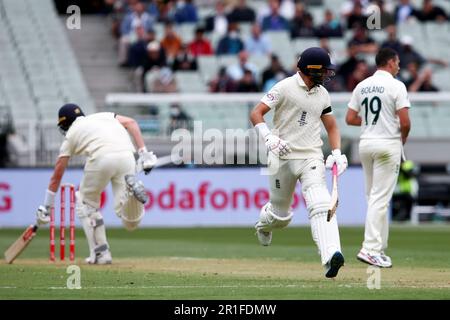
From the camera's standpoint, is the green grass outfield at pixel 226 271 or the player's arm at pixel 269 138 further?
the player's arm at pixel 269 138

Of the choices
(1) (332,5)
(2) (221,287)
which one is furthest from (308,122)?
(1) (332,5)

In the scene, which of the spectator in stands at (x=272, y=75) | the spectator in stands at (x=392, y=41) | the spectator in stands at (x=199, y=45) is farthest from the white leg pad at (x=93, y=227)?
the spectator in stands at (x=392, y=41)

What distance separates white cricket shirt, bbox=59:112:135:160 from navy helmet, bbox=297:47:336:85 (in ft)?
12.4

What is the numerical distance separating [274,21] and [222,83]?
3.74 meters

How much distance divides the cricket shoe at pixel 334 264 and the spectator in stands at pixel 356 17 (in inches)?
750

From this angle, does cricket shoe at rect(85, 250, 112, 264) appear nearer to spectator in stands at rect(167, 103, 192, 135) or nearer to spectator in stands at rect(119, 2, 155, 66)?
spectator in stands at rect(167, 103, 192, 135)

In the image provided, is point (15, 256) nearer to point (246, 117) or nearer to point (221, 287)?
point (221, 287)

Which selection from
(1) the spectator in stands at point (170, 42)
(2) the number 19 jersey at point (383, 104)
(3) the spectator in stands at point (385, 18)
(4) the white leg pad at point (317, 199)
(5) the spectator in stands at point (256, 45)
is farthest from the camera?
(3) the spectator in stands at point (385, 18)

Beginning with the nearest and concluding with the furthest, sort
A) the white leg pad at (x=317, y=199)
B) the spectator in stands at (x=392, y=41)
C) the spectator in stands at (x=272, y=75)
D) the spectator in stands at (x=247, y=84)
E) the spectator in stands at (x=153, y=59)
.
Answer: the white leg pad at (x=317, y=199) < the spectator in stands at (x=247, y=84) < the spectator in stands at (x=272, y=75) < the spectator in stands at (x=153, y=59) < the spectator in stands at (x=392, y=41)

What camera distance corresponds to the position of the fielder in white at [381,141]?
49.2ft

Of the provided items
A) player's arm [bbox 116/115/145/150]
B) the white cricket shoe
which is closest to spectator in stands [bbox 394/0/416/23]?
player's arm [bbox 116/115/145/150]

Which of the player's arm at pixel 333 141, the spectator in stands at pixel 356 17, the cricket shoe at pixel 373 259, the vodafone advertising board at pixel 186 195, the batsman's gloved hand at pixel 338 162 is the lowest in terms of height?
the vodafone advertising board at pixel 186 195

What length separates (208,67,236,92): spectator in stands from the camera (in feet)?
93.3

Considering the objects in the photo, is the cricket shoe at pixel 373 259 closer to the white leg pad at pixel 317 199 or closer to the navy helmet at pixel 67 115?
the white leg pad at pixel 317 199
